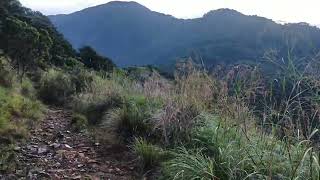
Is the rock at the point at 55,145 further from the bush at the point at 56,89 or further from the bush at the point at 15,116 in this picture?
the bush at the point at 56,89

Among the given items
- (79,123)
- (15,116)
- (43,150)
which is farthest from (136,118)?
(15,116)

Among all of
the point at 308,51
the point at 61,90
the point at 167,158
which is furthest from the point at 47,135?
the point at 61,90

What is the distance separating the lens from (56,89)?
468 inches

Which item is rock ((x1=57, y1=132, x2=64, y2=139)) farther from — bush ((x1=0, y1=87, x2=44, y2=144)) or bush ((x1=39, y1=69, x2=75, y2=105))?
bush ((x1=39, y1=69, x2=75, y2=105))

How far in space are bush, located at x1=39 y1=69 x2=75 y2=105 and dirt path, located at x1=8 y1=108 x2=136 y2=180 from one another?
14.4 ft

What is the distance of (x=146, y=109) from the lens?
22.2 feet

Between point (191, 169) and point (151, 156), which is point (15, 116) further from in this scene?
point (191, 169)

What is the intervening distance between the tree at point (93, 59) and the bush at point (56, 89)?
264 inches

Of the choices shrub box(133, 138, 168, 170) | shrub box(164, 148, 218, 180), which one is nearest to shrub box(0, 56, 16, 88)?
shrub box(133, 138, 168, 170)

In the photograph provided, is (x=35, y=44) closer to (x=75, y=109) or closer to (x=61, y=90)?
(x=61, y=90)

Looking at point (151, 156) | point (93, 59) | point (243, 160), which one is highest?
point (243, 160)

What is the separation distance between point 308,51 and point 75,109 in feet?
19.3

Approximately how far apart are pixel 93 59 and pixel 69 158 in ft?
54.8

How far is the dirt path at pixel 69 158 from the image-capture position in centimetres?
515
